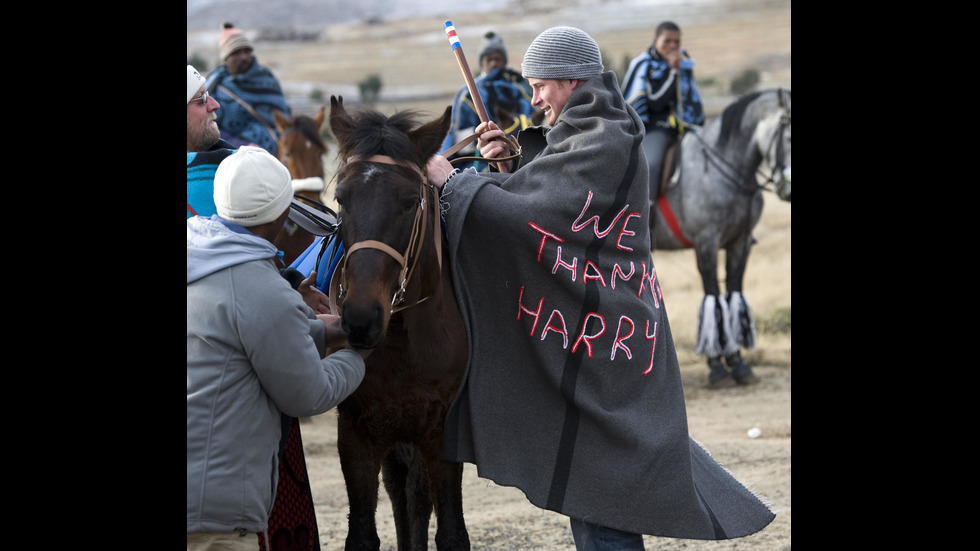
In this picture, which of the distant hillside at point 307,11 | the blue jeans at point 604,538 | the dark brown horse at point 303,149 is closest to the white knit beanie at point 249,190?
the blue jeans at point 604,538

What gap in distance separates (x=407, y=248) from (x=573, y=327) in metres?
0.64

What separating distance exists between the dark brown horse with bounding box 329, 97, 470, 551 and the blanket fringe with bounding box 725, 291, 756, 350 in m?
6.11

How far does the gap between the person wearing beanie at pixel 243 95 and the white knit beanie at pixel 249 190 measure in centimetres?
561

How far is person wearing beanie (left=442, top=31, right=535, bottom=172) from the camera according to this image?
30.8 ft

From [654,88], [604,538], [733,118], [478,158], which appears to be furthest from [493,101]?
[604,538]

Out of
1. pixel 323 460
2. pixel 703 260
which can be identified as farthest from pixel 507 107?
pixel 323 460

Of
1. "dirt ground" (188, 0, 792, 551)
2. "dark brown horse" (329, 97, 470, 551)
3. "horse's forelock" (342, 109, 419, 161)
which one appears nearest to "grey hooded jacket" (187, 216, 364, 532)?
"dark brown horse" (329, 97, 470, 551)

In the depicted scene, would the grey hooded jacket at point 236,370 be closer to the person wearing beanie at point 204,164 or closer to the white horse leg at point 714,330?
the person wearing beanie at point 204,164

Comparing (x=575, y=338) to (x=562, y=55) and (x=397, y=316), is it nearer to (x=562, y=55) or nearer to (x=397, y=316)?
(x=397, y=316)

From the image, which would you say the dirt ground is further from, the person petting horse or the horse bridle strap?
the person petting horse

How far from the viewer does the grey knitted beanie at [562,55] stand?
3322 mm

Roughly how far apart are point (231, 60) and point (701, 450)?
254 inches

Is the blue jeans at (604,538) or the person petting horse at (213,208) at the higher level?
the person petting horse at (213,208)

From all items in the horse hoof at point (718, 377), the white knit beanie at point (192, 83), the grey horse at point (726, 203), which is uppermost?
the white knit beanie at point (192, 83)
